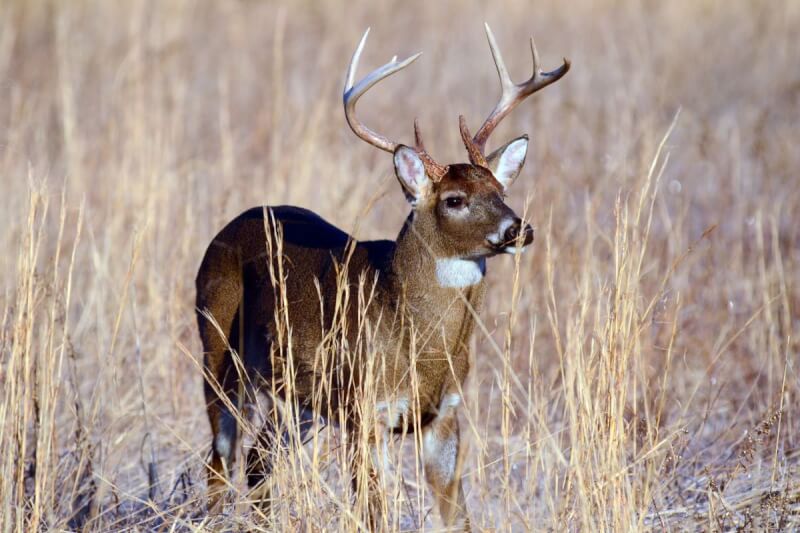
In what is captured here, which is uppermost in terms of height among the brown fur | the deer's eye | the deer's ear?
the deer's ear

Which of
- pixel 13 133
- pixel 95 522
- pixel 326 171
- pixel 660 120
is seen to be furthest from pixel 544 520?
pixel 660 120

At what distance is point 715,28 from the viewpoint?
13883 millimetres

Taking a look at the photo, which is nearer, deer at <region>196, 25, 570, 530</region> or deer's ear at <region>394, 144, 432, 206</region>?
deer at <region>196, 25, 570, 530</region>

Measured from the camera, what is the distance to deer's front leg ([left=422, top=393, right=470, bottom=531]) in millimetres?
5020

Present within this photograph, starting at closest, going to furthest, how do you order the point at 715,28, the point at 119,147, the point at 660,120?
the point at 119,147 → the point at 660,120 → the point at 715,28

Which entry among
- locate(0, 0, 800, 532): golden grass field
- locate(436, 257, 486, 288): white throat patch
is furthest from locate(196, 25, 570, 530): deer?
locate(0, 0, 800, 532): golden grass field

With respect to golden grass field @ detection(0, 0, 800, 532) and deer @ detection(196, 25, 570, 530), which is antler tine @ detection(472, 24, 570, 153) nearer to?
deer @ detection(196, 25, 570, 530)

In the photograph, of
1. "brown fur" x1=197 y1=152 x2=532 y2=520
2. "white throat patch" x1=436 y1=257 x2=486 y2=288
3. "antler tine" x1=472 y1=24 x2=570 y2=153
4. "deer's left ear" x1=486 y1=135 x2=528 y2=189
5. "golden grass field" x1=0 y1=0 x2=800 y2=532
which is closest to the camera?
"golden grass field" x1=0 y1=0 x2=800 y2=532

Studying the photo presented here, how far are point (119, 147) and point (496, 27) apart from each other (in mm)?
6498

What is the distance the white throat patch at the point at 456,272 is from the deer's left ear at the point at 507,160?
44 centimetres

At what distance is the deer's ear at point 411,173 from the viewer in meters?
5.04

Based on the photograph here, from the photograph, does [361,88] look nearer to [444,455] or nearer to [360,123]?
[360,123]

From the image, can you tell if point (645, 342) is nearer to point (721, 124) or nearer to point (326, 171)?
point (326, 171)

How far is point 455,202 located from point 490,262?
286 centimetres
